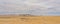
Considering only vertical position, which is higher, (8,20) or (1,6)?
(1,6)

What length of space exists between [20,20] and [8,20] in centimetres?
8

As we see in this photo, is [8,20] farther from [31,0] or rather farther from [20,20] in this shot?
[31,0]

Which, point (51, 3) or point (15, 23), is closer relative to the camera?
point (15, 23)

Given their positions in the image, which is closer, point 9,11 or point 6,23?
point 6,23

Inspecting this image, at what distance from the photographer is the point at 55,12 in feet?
2.33

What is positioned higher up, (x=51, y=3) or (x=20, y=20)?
(x=51, y=3)

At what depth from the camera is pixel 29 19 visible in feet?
2.05

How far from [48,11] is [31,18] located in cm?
17

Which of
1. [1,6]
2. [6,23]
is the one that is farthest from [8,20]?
[1,6]

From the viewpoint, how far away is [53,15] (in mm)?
675

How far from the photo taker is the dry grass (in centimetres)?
61

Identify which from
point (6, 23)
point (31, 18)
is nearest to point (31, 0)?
point (31, 18)

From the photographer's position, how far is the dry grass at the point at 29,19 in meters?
0.61

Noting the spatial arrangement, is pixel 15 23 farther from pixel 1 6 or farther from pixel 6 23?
pixel 1 6
